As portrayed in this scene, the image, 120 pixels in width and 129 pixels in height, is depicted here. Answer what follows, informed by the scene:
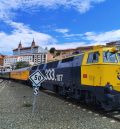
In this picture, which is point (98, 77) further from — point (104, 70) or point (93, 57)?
point (93, 57)

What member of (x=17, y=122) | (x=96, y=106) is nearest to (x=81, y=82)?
(x=96, y=106)

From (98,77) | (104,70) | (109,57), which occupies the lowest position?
(98,77)

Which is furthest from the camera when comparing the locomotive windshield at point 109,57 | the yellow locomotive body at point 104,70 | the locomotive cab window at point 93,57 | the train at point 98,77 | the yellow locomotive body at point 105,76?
the locomotive cab window at point 93,57

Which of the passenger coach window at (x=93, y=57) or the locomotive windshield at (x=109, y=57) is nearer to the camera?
the locomotive windshield at (x=109, y=57)

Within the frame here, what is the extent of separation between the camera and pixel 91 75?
51.2 feet

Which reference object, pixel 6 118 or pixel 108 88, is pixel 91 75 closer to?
pixel 108 88

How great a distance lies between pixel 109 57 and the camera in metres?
15.0

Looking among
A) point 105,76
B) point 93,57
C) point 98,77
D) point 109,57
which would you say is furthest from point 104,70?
point 93,57

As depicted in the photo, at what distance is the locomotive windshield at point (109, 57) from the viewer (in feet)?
48.8

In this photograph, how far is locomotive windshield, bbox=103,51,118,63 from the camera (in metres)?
14.9

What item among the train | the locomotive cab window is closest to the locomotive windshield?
the train

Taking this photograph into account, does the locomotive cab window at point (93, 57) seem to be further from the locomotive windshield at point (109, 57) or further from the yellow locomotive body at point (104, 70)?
the locomotive windshield at point (109, 57)

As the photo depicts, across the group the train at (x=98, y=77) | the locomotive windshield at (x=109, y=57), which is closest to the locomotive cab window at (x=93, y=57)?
the train at (x=98, y=77)

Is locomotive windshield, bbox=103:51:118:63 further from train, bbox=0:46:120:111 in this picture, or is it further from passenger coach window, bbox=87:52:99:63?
passenger coach window, bbox=87:52:99:63
